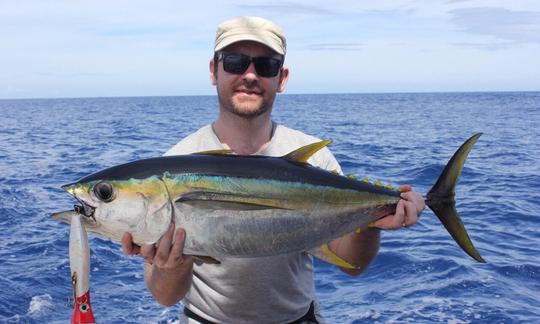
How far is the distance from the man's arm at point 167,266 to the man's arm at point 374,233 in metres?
1.15

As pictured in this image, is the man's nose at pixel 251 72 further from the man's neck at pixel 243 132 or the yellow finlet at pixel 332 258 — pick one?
the yellow finlet at pixel 332 258

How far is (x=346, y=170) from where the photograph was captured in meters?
20.0

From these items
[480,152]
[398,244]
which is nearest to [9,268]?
[398,244]

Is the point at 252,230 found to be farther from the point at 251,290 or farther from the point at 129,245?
the point at 251,290

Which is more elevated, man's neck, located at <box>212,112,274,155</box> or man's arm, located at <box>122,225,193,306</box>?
man's neck, located at <box>212,112,274,155</box>

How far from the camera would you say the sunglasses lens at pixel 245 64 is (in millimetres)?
4051

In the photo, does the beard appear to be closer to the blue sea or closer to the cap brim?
the cap brim

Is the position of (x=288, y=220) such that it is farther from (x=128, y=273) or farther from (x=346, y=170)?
(x=346, y=170)

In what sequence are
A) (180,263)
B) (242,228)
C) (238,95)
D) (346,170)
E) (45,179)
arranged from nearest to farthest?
1. (242,228)
2. (180,263)
3. (238,95)
4. (45,179)
5. (346,170)

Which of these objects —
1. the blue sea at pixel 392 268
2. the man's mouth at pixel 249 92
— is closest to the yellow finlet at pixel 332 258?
the man's mouth at pixel 249 92

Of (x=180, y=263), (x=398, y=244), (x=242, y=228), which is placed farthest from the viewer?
(x=398, y=244)

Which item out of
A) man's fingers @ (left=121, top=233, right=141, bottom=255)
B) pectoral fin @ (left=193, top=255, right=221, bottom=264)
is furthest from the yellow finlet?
man's fingers @ (left=121, top=233, right=141, bottom=255)

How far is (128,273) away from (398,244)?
5282 millimetres

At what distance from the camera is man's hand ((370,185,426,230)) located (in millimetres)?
3650
